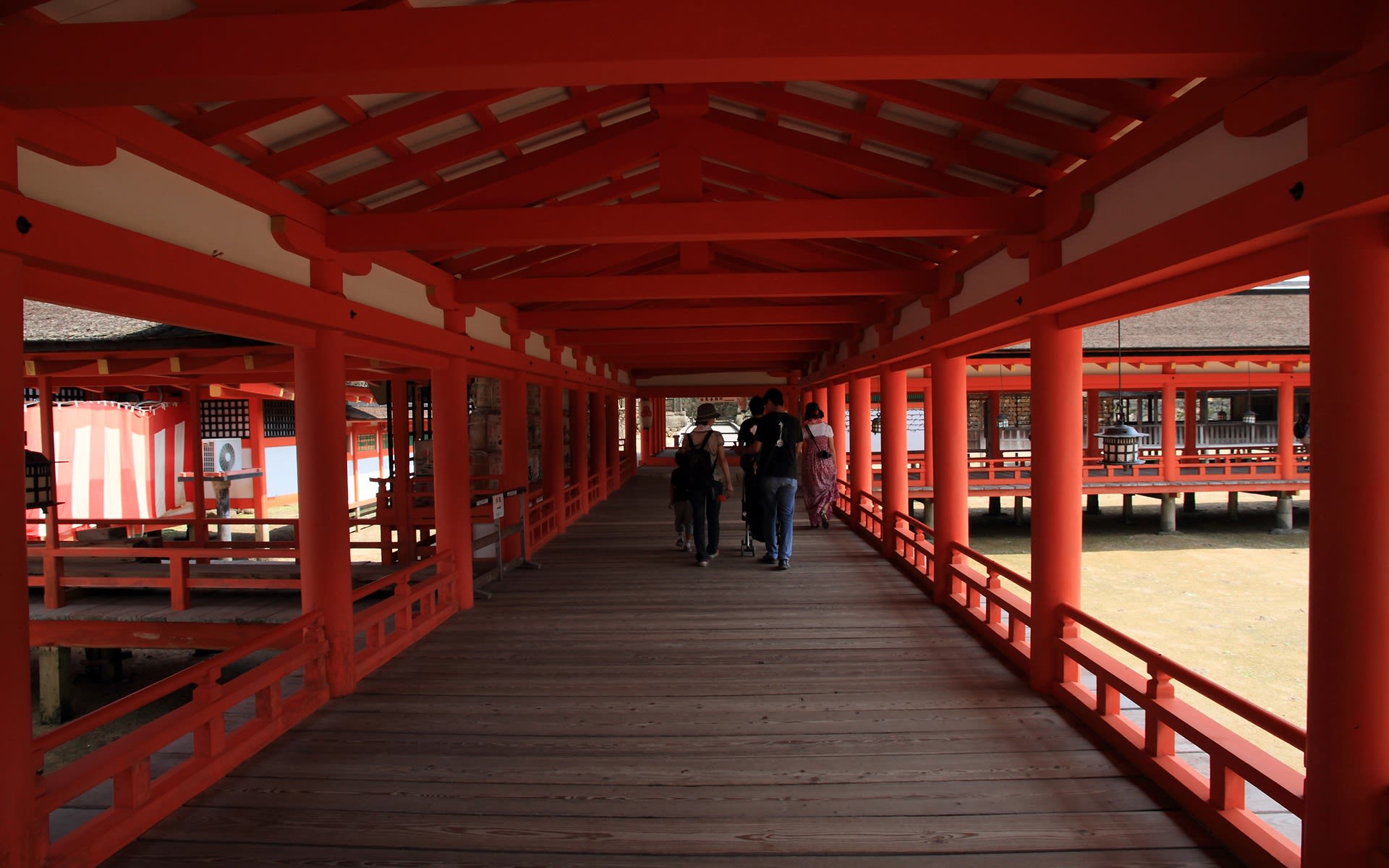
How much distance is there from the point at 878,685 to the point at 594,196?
386 cm

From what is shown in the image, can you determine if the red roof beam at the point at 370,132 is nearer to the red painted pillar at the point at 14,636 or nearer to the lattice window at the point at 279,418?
the red painted pillar at the point at 14,636

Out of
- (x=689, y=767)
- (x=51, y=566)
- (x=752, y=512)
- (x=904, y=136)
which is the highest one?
(x=904, y=136)

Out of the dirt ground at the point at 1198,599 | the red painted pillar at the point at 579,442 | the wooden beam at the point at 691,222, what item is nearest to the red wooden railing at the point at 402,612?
the wooden beam at the point at 691,222

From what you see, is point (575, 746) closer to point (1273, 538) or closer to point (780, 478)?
point (780, 478)

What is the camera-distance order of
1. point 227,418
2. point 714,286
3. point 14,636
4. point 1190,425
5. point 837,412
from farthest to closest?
point 1190,425, point 227,418, point 837,412, point 714,286, point 14,636

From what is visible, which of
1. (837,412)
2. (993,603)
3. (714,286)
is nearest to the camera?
(993,603)

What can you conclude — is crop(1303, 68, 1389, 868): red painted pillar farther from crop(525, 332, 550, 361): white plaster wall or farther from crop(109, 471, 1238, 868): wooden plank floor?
crop(525, 332, 550, 361): white plaster wall

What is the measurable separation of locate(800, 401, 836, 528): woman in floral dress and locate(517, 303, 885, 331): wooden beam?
1.24 metres

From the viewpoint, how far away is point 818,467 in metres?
9.13

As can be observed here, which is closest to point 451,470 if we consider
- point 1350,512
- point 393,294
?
point 393,294

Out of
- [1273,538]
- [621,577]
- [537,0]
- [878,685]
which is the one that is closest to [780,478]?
[621,577]

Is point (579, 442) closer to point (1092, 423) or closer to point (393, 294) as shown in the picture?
point (393, 294)

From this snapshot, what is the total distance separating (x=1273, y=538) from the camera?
14.7 meters

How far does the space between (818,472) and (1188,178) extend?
6.69 metres
